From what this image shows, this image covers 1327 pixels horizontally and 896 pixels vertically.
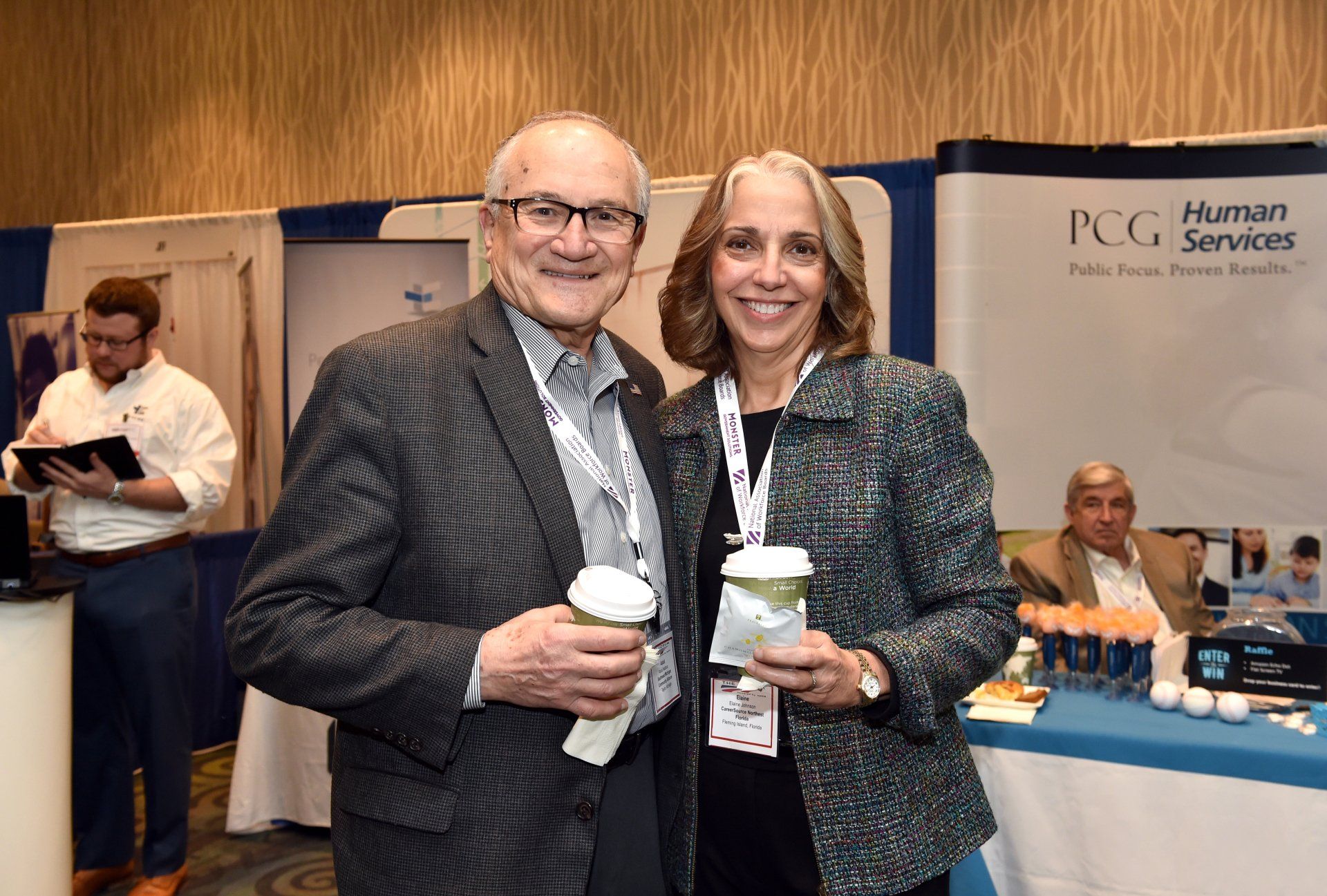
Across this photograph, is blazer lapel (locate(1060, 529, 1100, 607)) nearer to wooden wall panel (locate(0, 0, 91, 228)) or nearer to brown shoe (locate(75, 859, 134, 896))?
brown shoe (locate(75, 859, 134, 896))

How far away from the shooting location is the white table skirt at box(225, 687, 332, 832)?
4023 millimetres

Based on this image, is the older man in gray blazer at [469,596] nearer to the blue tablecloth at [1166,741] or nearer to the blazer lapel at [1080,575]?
the blue tablecloth at [1166,741]

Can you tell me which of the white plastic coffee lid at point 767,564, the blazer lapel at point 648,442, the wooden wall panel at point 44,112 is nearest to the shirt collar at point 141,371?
the blazer lapel at point 648,442

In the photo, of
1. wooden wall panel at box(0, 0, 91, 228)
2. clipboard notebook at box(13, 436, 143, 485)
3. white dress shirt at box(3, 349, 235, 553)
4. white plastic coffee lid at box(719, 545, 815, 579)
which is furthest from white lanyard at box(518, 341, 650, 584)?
wooden wall panel at box(0, 0, 91, 228)

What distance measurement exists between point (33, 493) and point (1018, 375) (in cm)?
380

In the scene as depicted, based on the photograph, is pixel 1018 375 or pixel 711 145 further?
pixel 711 145

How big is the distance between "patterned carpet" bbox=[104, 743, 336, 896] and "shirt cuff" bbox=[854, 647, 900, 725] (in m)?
2.78

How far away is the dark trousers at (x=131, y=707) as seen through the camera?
3678 mm

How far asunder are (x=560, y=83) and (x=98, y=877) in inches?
200

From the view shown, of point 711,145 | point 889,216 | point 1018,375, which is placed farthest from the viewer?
point 711,145

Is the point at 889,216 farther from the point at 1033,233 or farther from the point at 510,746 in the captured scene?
the point at 510,746

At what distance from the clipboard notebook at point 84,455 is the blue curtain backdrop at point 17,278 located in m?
4.04

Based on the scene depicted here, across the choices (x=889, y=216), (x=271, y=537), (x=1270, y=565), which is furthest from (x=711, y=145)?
(x=271, y=537)

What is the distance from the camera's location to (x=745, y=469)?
175 centimetres
